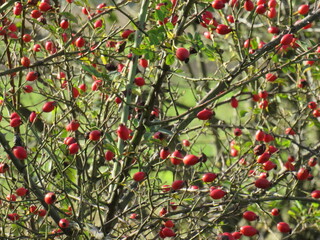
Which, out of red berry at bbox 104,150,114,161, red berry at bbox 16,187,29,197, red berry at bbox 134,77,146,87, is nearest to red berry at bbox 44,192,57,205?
red berry at bbox 16,187,29,197

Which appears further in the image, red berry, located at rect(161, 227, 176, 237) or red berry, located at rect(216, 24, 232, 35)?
red berry, located at rect(216, 24, 232, 35)

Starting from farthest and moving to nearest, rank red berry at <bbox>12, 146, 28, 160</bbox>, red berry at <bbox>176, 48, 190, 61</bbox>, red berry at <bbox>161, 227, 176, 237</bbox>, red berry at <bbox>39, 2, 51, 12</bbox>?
red berry at <bbox>39, 2, 51, 12</bbox> < red berry at <bbox>161, 227, 176, 237</bbox> < red berry at <bbox>12, 146, 28, 160</bbox> < red berry at <bbox>176, 48, 190, 61</bbox>

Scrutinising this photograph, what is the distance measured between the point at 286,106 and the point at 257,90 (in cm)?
208

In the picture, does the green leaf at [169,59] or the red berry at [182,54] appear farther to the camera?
the green leaf at [169,59]

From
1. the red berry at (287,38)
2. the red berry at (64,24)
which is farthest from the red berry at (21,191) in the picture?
the red berry at (287,38)

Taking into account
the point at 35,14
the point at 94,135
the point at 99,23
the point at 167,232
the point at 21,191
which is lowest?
the point at 167,232

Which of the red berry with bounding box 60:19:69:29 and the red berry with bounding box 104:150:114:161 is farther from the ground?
the red berry with bounding box 60:19:69:29

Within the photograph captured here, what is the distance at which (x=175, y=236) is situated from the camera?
254 centimetres

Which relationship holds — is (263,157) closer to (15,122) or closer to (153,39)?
(153,39)

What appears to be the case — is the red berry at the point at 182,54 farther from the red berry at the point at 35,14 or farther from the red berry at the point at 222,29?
the red berry at the point at 35,14

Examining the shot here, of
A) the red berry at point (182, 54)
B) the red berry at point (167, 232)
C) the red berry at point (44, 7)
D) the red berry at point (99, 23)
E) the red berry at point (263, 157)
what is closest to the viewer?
the red berry at point (182, 54)

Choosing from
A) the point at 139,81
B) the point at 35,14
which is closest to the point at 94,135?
the point at 139,81

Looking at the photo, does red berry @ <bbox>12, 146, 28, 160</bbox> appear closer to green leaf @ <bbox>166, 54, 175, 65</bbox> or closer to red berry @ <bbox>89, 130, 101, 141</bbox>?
red berry @ <bbox>89, 130, 101, 141</bbox>

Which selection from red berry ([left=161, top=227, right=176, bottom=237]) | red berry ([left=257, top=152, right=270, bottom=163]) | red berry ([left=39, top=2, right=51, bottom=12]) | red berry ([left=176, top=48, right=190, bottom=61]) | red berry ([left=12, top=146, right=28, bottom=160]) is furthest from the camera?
red berry ([left=39, top=2, right=51, bottom=12])
